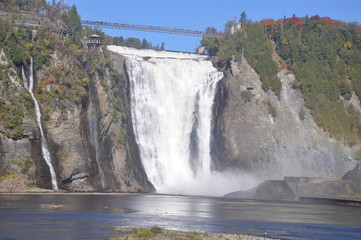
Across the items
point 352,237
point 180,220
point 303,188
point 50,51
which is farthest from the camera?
point 50,51

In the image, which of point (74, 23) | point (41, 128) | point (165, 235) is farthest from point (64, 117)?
point (165, 235)

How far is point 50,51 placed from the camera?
98750 millimetres

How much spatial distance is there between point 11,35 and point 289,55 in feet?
205

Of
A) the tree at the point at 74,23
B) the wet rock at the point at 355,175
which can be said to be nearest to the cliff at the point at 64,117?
the tree at the point at 74,23

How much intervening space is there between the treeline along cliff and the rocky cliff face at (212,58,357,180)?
0.65 feet

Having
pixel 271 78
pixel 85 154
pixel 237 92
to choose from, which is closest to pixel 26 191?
pixel 85 154

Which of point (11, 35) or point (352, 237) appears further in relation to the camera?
point (11, 35)

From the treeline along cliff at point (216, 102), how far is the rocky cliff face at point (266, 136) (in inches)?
7.8

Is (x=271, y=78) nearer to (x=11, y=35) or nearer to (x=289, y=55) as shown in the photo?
(x=289, y=55)

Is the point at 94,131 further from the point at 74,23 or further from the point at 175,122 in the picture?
the point at 74,23

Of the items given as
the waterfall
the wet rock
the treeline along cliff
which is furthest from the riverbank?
the waterfall

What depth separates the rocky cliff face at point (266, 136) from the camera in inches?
4486

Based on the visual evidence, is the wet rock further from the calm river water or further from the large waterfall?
the large waterfall

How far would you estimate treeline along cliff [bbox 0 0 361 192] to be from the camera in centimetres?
8875
